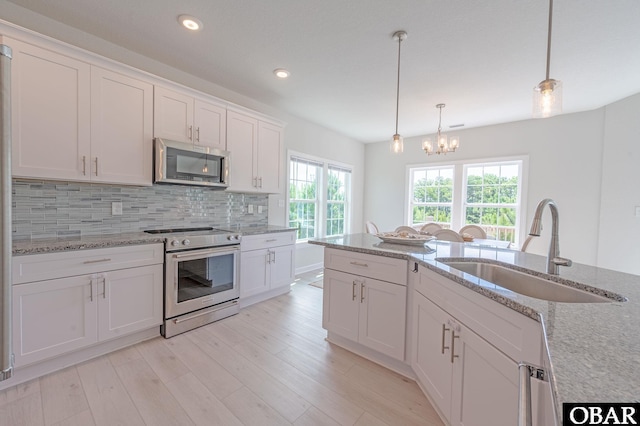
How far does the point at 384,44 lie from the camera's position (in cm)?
237

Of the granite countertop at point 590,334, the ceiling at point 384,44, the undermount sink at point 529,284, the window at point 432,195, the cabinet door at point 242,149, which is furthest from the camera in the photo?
the window at point 432,195

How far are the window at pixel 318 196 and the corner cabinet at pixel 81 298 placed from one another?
2.48 meters

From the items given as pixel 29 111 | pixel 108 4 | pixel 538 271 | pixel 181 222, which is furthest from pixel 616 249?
pixel 29 111

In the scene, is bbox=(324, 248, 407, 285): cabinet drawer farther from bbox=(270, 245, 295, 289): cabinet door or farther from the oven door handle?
bbox=(270, 245, 295, 289): cabinet door

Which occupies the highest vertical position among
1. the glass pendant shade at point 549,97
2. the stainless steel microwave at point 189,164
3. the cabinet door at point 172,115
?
the cabinet door at point 172,115

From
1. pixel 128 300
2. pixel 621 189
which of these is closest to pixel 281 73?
pixel 128 300

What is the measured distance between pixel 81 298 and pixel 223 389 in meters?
1.28

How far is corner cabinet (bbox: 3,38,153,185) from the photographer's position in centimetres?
186

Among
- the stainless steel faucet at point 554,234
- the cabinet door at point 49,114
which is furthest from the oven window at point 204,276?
the stainless steel faucet at point 554,234

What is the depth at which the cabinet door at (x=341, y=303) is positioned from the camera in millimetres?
2160

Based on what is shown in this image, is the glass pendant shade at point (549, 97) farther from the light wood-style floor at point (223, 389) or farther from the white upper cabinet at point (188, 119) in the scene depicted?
the white upper cabinet at point (188, 119)

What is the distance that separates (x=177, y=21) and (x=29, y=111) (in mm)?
1276

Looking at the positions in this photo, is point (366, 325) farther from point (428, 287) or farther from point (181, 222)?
point (181, 222)

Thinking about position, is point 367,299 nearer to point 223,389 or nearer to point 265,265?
point 223,389
